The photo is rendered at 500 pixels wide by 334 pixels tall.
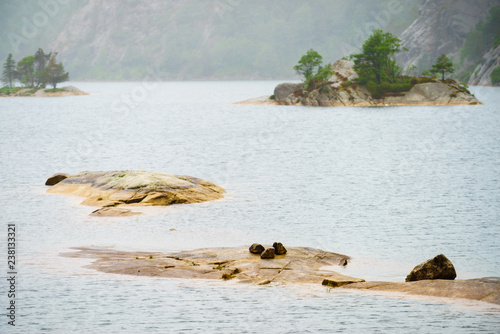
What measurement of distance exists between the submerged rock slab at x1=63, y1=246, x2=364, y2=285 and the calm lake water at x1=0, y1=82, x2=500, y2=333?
0.78 metres

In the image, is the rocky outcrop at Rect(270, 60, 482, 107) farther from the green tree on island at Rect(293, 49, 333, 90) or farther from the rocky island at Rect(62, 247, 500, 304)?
the rocky island at Rect(62, 247, 500, 304)

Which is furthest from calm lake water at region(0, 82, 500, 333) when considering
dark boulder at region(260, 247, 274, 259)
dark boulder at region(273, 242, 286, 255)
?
dark boulder at region(260, 247, 274, 259)

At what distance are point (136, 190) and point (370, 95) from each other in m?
111

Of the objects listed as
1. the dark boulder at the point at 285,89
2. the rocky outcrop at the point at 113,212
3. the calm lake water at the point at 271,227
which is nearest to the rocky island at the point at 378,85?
the dark boulder at the point at 285,89

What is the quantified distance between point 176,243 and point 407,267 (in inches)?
383

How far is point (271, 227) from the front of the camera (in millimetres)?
31312

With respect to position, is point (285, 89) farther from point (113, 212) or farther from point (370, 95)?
point (113, 212)

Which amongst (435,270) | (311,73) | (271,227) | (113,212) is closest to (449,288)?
(435,270)

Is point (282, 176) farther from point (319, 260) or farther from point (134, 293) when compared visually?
point (134, 293)

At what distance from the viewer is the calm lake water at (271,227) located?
18.3 metres

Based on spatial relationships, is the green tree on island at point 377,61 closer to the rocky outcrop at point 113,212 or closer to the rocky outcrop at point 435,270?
the rocky outcrop at point 113,212

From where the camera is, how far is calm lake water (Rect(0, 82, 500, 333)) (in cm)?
1827

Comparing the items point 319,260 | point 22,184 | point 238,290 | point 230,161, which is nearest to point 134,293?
point 238,290

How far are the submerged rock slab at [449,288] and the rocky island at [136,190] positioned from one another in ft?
53.0
